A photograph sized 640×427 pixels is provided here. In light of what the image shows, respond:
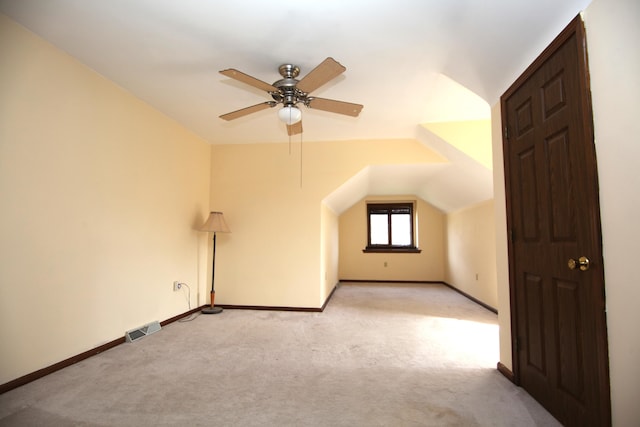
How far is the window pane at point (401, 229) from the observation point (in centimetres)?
763

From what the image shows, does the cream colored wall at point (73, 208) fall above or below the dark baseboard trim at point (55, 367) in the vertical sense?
above

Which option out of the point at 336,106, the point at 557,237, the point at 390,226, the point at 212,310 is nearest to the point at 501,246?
the point at 557,237

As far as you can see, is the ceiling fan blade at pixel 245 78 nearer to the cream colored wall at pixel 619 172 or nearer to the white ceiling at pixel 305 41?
the white ceiling at pixel 305 41

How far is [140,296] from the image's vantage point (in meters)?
3.25

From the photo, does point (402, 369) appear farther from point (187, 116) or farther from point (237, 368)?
point (187, 116)

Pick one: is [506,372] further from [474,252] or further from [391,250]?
[391,250]

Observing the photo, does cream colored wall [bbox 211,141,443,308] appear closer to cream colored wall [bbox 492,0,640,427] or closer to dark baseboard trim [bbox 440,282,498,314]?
dark baseboard trim [bbox 440,282,498,314]

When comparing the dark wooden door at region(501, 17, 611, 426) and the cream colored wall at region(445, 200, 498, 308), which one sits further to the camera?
the cream colored wall at region(445, 200, 498, 308)

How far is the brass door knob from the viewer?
1443mm

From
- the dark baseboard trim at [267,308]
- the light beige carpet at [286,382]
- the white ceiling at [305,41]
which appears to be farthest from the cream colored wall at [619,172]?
the dark baseboard trim at [267,308]

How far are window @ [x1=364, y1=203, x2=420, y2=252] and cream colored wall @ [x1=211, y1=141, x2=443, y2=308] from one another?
3227 millimetres

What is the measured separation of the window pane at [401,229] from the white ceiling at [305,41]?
4.58 m

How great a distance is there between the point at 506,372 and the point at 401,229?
549 centimetres

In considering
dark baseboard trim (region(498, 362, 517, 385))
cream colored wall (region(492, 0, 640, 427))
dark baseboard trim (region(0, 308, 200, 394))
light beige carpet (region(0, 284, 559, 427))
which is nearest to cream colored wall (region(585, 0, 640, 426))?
cream colored wall (region(492, 0, 640, 427))
